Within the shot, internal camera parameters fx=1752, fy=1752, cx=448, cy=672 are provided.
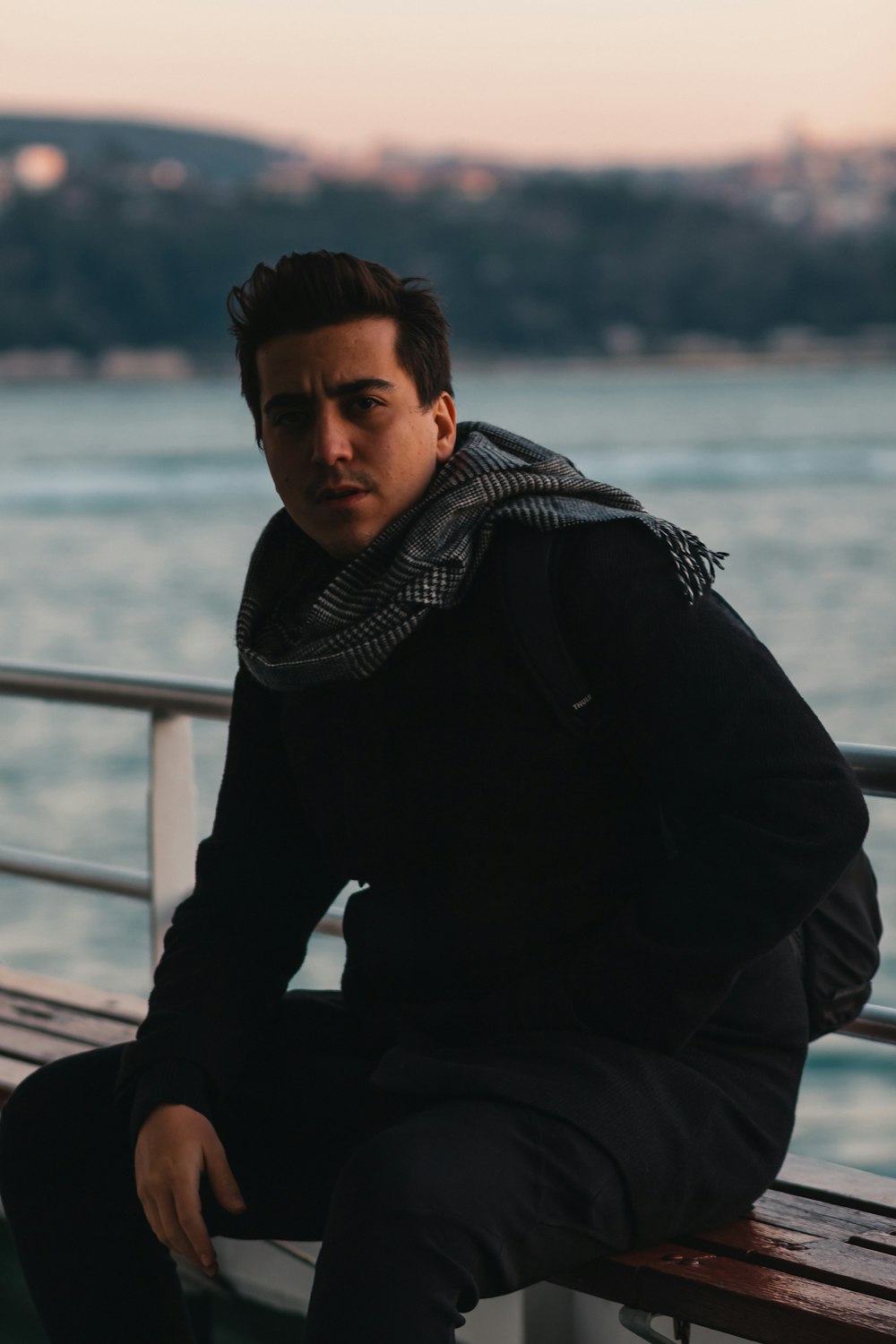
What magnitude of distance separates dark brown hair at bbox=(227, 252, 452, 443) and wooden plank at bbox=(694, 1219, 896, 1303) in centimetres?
95

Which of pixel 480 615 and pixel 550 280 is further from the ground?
pixel 550 280

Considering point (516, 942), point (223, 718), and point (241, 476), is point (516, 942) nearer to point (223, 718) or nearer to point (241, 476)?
point (223, 718)

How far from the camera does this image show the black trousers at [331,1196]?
1.47m

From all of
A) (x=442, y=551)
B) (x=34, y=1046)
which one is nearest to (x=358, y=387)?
(x=442, y=551)

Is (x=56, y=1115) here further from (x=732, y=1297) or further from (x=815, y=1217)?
(x=815, y=1217)

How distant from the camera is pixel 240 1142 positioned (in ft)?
6.04

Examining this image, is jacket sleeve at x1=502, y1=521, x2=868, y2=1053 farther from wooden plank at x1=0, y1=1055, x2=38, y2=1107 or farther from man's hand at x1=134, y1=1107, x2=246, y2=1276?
wooden plank at x1=0, y1=1055, x2=38, y2=1107

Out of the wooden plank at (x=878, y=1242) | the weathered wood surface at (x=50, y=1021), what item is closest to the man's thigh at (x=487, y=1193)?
the wooden plank at (x=878, y=1242)

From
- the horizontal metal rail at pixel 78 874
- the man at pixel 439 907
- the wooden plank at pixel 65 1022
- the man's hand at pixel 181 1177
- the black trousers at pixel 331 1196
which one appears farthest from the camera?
the horizontal metal rail at pixel 78 874

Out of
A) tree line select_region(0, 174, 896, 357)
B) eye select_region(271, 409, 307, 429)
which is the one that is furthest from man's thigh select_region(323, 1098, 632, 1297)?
tree line select_region(0, 174, 896, 357)

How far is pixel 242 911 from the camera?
6.54 feet

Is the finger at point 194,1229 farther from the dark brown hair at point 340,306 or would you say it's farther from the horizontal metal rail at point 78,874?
the horizontal metal rail at point 78,874

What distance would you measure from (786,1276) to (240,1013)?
2.07ft

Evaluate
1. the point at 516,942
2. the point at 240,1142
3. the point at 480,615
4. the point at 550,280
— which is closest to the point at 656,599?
the point at 480,615
